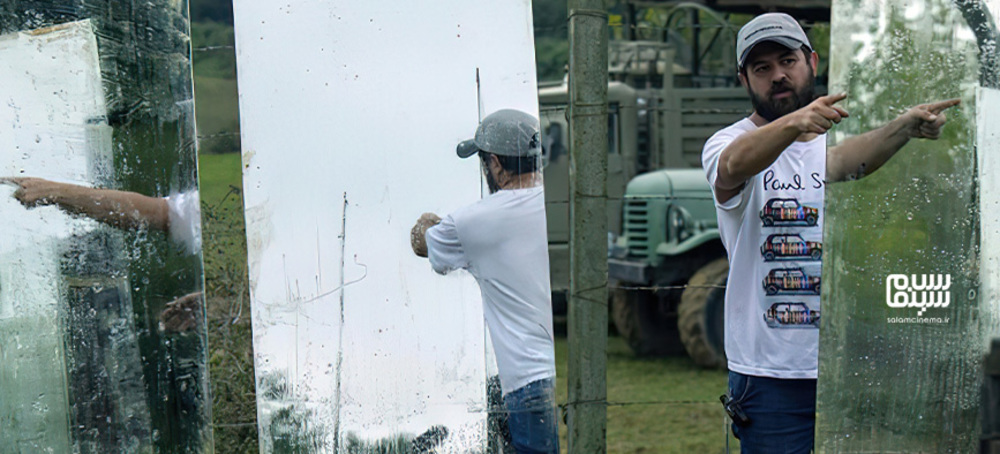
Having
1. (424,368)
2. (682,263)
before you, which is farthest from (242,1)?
(682,263)

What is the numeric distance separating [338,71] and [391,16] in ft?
0.53

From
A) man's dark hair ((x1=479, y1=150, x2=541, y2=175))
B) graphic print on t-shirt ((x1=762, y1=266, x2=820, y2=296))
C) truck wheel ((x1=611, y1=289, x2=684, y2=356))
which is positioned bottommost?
truck wheel ((x1=611, y1=289, x2=684, y2=356))

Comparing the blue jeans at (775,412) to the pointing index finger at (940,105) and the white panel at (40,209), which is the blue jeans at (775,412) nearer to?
the pointing index finger at (940,105)

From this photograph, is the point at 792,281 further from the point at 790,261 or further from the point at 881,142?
the point at 881,142

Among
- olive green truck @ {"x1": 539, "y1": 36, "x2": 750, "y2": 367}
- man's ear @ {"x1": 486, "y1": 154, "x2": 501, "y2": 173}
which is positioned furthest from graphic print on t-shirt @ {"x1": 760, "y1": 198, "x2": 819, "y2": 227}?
olive green truck @ {"x1": 539, "y1": 36, "x2": 750, "y2": 367}

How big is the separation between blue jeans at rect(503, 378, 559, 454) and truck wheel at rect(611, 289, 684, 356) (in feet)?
12.9

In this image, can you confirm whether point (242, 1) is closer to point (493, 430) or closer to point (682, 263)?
point (493, 430)

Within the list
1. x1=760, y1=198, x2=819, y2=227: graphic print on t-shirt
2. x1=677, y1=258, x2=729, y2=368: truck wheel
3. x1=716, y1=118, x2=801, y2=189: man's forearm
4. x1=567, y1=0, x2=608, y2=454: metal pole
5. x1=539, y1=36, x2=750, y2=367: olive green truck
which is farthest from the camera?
x1=539, y1=36, x2=750, y2=367: olive green truck

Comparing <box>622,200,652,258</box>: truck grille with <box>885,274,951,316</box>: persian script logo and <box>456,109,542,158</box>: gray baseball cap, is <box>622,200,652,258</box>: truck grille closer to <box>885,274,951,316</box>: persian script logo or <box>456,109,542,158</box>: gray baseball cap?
<box>885,274,951,316</box>: persian script logo

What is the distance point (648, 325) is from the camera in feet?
20.9

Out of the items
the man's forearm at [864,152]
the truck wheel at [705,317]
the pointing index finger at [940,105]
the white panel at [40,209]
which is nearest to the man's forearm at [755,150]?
the man's forearm at [864,152]

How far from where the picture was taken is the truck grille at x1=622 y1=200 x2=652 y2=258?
621cm

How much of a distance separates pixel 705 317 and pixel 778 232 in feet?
11.7

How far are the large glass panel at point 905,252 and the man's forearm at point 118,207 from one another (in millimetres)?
1410
